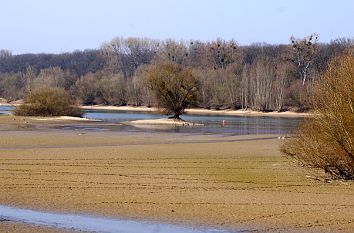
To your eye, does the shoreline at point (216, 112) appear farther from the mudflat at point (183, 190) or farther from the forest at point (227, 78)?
the mudflat at point (183, 190)

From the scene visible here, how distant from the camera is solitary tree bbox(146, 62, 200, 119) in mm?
82188

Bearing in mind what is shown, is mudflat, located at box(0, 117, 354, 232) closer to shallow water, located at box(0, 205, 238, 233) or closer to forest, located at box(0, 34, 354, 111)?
shallow water, located at box(0, 205, 238, 233)

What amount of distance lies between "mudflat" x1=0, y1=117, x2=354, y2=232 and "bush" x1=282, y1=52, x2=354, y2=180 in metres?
1.06

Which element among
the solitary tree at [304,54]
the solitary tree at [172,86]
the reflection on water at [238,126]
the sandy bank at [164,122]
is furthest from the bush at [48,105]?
the solitary tree at [304,54]

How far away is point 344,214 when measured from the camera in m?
15.3

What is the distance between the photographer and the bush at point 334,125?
70.0 feet

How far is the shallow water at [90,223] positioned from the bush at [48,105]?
76394 millimetres

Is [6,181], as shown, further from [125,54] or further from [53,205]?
[125,54]

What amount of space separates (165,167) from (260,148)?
44.4 ft

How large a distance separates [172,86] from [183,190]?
6288cm

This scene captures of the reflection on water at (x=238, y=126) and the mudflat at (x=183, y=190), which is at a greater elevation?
the mudflat at (x=183, y=190)

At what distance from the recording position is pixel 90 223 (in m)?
14.2

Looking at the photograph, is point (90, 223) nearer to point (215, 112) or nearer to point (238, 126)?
point (238, 126)

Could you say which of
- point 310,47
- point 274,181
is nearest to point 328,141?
point 274,181
